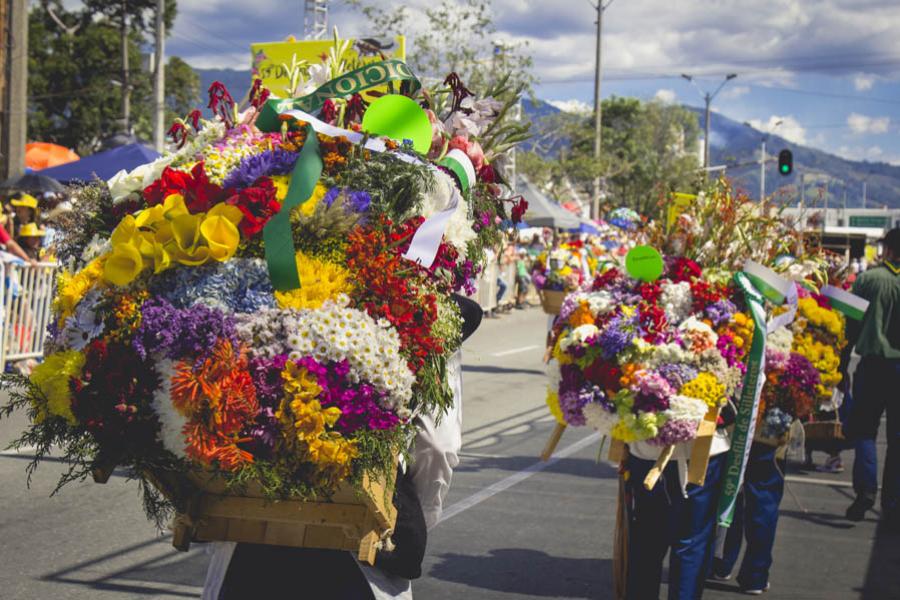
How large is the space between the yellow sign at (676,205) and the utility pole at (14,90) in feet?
47.6

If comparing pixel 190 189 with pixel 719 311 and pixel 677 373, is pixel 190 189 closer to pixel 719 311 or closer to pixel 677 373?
pixel 677 373

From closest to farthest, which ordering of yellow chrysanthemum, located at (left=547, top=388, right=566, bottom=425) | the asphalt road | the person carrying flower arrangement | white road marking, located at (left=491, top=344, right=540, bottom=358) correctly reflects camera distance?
yellow chrysanthemum, located at (left=547, top=388, right=566, bottom=425)
the asphalt road
the person carrying flower arrangement
white road marking, located at (left=491, top=344, right=540, bottom=358)

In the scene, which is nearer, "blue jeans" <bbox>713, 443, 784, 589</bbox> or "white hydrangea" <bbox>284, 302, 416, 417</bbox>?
"white hydrangea" <bbox>284, 302, 416, 417</bbox>

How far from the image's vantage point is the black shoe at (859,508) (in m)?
8.16

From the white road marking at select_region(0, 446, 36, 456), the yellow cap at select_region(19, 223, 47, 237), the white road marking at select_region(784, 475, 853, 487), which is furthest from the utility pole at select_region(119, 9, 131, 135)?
the white road marking at select_region(784, 475, 853, 487)

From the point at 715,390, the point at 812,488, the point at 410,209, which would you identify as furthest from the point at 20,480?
the point at 812,488

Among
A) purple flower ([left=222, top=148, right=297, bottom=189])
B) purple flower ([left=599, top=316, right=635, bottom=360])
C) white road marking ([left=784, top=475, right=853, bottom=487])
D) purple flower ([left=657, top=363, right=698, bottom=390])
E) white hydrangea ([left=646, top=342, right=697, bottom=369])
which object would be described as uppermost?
purple flower ([left=222, top=148, right=297, bottom=189])

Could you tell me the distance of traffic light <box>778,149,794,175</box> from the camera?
29828mm

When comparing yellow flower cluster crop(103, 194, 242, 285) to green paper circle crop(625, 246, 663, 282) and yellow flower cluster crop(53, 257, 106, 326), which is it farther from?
green paper circle crop(625, 246, 663, 282)

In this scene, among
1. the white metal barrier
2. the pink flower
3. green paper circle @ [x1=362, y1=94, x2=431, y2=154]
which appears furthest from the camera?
the white metal barrier

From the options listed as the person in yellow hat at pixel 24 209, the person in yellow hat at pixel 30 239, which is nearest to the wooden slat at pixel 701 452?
the person in yellow hat at pixel 30 239

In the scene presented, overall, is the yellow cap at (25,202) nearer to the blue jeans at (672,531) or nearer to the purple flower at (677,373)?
the blue jeans at (672,531)

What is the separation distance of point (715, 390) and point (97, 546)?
3737 millimetres

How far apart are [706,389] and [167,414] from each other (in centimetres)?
308
